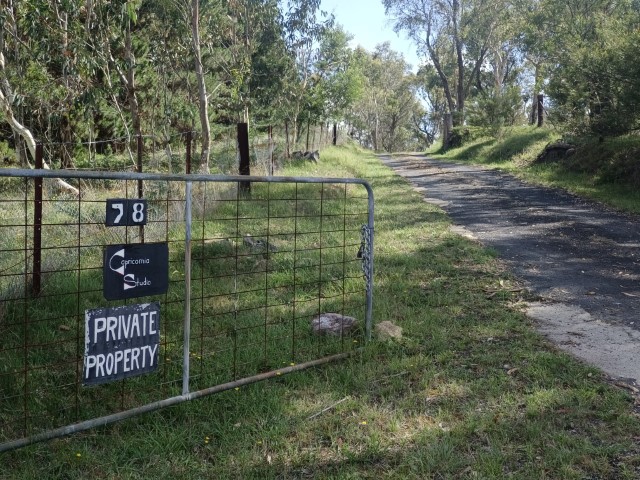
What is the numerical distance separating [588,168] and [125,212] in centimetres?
1588

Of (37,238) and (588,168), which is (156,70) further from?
(37,238)

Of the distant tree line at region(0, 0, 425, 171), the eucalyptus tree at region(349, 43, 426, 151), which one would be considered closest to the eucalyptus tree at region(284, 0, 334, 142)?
the distant tree line at region(0, 0, 425, 171)

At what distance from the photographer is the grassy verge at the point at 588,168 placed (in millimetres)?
13647

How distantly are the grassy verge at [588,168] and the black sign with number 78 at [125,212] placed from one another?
36.3 feet

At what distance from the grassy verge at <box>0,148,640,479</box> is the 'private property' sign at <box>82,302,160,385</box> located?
403mm

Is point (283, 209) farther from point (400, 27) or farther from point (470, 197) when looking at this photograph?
point (400, 27)

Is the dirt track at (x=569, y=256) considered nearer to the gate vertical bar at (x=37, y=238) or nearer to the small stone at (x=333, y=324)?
the small stone at (x=333, y=324)

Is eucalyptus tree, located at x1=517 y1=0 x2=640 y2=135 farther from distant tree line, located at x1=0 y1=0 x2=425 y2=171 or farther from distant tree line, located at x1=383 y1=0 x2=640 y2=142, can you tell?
distant tree line, located at x1=0 y1=0 x2=425 y2=171

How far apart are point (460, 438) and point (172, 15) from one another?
13.3 metres

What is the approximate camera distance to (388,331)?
4859 mm

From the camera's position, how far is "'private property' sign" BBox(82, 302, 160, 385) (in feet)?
10.2

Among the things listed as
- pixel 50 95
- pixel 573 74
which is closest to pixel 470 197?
pixel 573 74

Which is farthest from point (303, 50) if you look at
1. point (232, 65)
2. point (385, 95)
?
point (385, 95)

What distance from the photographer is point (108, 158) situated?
55.2 feet
